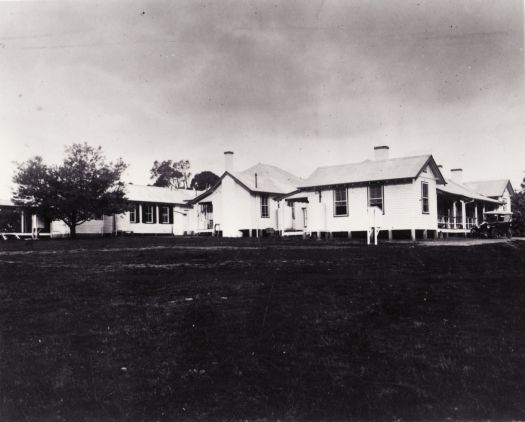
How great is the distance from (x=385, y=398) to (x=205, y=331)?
224 cm

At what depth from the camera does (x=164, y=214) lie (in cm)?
4209

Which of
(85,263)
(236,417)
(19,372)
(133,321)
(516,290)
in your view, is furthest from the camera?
(85,263)

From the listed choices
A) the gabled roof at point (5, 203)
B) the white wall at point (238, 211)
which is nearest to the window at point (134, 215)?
the white wall at point (238, 211)

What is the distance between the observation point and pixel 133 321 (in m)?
6.29

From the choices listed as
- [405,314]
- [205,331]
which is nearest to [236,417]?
[205,331]

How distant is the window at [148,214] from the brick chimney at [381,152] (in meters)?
18.6

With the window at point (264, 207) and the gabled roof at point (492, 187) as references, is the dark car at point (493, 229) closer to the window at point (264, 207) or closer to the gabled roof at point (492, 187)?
the window at point (264, 207)

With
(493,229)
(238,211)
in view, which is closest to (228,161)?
(238,211)

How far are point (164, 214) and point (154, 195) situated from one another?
1.70 meters

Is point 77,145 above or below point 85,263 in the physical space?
above

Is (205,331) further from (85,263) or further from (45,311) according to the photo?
(85,263)

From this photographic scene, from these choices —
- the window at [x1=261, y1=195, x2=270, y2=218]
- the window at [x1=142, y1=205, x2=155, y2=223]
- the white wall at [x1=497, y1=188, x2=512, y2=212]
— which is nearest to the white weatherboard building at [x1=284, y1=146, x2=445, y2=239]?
the window at [x1=261, y1=195, x2=270, y2=218]

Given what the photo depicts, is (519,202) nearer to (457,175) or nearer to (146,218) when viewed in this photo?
(457,175)

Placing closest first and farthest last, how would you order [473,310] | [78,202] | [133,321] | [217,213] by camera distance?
[133,321]
[473,310]
[78,202]
[217,213]
